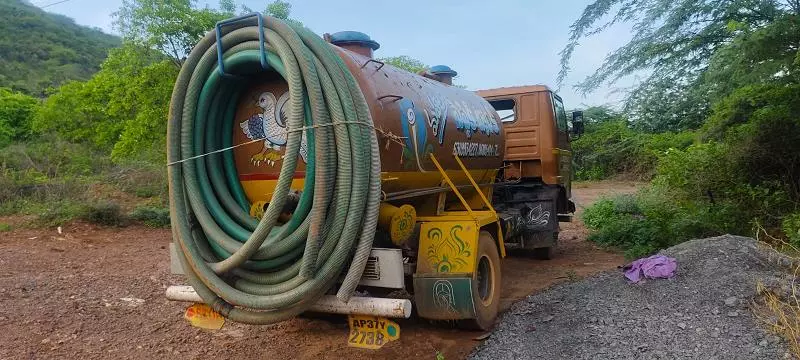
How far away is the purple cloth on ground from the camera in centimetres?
523

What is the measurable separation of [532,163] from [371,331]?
4.75m

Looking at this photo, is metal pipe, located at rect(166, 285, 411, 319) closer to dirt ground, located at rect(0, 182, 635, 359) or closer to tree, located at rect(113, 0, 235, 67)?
dirt ground, located at rect(0, 182, 635, 359)

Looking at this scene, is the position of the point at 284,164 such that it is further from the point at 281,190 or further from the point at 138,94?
the point at 138,94

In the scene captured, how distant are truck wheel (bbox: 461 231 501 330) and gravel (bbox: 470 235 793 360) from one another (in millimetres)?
139

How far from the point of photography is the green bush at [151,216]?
412 inches

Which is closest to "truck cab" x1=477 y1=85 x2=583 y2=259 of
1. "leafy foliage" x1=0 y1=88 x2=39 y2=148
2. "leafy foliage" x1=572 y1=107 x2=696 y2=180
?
"leafy foliage" x1=572 y1=107 x2=696 y2=180

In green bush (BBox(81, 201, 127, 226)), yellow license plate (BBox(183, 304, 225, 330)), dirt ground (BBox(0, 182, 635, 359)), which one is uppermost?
green bush (BBox(81, 201, 127, 226))

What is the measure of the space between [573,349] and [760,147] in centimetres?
586

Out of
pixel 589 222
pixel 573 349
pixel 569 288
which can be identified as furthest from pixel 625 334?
pixel 589 222

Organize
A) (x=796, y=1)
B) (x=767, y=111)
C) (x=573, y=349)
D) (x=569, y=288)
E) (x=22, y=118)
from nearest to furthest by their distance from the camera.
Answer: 1. (x=573, y=349)
2. (x=569, y=288)
3. (x=796, y=1)
4. (x=767, y=111)
5. (x=22, y=118)

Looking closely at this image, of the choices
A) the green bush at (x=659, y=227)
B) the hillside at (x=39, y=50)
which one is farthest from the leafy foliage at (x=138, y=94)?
the hillside at (x=39, y=50)

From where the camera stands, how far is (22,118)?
2175 cm

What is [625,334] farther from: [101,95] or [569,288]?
[101,95]

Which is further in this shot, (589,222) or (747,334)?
(589,222)
